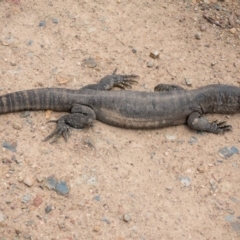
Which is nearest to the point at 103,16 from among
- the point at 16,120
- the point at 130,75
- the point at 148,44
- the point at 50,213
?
the point at 148,44

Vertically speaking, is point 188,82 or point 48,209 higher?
point 188,82

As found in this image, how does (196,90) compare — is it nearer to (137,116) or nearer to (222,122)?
(222,122)

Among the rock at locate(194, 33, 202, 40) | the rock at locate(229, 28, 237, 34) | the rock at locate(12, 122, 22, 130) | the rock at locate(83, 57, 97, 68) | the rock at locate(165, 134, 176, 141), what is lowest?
the rock at locate(12, 122, 22, 130)

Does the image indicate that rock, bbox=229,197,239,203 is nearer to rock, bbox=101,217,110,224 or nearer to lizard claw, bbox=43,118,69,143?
rock, bbox=101,217,110,224

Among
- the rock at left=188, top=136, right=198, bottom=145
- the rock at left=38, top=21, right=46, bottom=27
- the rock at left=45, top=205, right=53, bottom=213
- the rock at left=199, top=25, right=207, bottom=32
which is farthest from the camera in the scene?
the rock at left=199, top=25, right=207, bottom=32

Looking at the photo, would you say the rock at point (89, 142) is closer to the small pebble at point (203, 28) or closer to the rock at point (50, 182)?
the rock at point (50, 182)

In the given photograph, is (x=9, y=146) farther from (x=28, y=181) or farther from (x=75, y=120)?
(x=75, y=120)

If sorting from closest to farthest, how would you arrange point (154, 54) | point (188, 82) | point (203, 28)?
point (188, 82) → point (154, 54) → point (203, 28)

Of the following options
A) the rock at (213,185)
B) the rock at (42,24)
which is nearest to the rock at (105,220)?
the rock at (213,185)

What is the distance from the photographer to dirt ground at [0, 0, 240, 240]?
18.3ft

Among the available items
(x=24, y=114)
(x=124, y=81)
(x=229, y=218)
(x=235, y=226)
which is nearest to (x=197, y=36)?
(x=124, y=81)

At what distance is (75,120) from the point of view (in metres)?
6.65

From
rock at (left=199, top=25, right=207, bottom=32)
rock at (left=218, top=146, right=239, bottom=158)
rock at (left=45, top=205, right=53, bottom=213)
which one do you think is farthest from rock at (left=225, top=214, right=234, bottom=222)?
rock at (left=199, top=25, right=207, bottom=32)

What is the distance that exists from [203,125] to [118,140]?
1.39m
